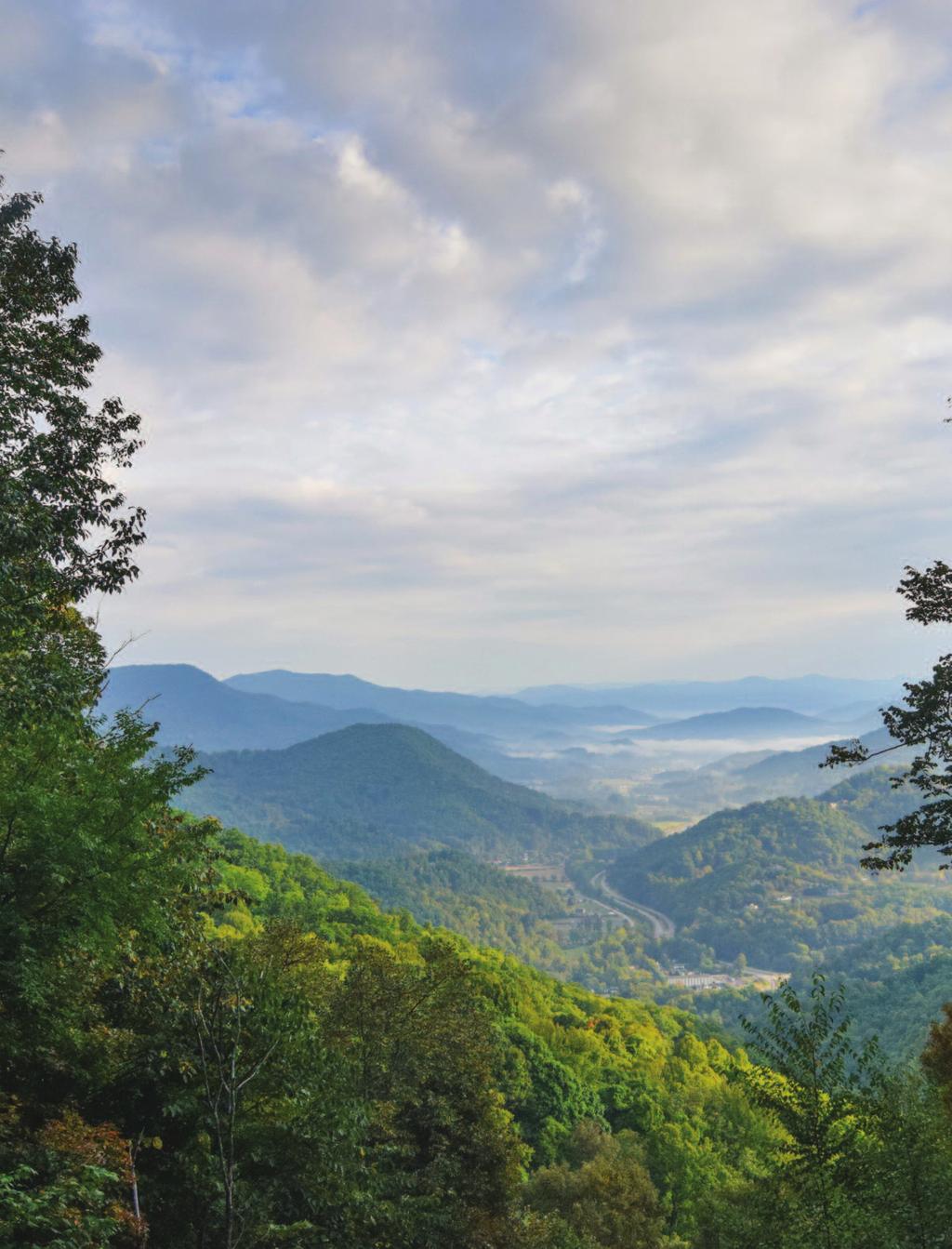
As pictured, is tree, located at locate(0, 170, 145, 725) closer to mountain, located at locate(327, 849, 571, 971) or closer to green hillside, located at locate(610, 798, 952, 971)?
mountain, located at locate(327, 849, 571, 971)

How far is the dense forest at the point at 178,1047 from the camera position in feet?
26.1

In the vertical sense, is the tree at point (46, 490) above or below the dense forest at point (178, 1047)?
above

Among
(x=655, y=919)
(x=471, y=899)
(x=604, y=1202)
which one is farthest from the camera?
(x=655, y=919)

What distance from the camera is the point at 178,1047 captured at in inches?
372

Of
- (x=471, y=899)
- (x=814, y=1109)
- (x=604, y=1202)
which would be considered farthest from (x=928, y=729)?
(x=471, y=899)

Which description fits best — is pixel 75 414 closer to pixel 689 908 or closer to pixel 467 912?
pixel 467 912

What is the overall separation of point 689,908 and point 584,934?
30.8 m

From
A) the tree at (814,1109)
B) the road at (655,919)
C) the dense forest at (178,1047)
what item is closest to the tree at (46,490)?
the dense forest at (178,1047)

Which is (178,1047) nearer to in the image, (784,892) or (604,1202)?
(604,1202)

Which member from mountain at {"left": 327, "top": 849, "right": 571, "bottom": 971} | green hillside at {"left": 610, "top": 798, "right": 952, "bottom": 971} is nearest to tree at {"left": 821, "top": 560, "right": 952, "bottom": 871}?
mountain at {"left": 327, "top": 849, "right": 571, "bottom": 971}

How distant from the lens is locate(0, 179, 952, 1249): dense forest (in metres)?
7.96

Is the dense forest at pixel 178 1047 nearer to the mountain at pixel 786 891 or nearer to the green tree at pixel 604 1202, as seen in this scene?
the green tree at pixel 604 1202

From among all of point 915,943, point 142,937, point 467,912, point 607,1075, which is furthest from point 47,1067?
point 467,912

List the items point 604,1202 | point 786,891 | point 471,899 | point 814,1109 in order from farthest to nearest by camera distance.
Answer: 1. point 786,891
2. point 471,899
3. point 604,1202
4. point 814,1109
